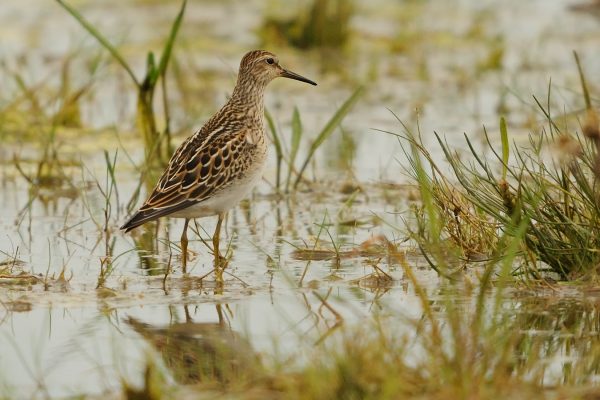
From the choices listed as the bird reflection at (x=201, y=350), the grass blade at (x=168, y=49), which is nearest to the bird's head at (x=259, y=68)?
the grass blade at (x=168, y=49)

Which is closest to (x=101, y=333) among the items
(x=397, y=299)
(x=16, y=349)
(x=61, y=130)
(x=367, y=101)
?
(x=16, y=349)

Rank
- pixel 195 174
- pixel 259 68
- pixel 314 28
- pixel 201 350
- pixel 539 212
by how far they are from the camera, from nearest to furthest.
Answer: pixel 201 350, pixel 539 212, pixel 195 174, pixel 259 68, pixel 314 28

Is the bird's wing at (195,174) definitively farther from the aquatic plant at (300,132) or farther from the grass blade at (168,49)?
the grass blade at (168,49)

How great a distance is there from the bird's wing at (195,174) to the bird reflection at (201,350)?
105cm

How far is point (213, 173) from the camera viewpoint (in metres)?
7.57

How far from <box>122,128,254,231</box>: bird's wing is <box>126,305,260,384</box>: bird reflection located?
3.45ft

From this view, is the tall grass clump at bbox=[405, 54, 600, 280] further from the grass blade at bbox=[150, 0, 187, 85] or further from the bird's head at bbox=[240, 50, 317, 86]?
the grass blade at bbox=[150, 0, 187, 85]

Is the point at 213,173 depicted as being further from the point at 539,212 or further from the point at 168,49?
the point at 539,212

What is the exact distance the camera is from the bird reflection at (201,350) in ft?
17.2

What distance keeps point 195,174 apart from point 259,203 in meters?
1.81

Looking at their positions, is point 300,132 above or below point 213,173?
above

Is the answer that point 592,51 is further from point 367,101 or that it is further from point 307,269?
point 307,269

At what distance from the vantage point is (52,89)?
1284 centimetres

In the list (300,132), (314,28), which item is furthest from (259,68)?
(314,28)
